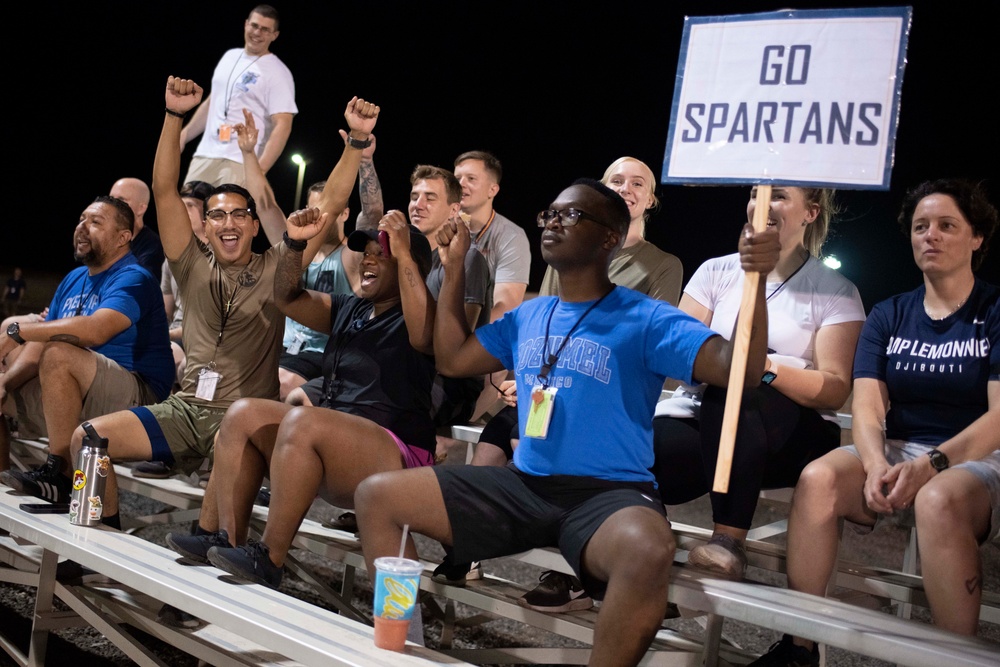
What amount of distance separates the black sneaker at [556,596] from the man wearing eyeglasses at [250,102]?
11.1 feet

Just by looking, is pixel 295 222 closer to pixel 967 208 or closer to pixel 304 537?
pixel 304 537

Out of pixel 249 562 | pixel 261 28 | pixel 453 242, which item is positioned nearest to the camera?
pixel 249 562

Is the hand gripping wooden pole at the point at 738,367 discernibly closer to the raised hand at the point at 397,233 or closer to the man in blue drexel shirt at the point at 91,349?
the raised hand at the point at 397,233

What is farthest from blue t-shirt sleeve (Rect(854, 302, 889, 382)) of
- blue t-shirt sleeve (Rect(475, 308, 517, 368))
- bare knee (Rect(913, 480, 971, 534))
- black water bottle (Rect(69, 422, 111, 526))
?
black water bottle (Rect(69, 422, 111, 526))

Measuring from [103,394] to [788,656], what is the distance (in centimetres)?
266

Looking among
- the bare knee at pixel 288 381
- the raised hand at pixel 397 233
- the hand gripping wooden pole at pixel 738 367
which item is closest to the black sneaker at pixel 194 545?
the raised hand at pixel 397 233

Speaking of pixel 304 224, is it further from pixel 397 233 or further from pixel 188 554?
pixel 188 554

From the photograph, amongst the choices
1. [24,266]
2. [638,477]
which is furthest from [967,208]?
[24,266]

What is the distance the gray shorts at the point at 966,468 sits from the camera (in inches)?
89.8

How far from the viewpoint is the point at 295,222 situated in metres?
3.30

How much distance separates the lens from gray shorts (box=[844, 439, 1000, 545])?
7.48ft

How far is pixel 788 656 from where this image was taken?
7.56 feet

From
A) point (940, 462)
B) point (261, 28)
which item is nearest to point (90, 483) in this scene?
point (940, 462)

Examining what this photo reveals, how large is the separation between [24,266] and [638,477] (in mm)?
17726
